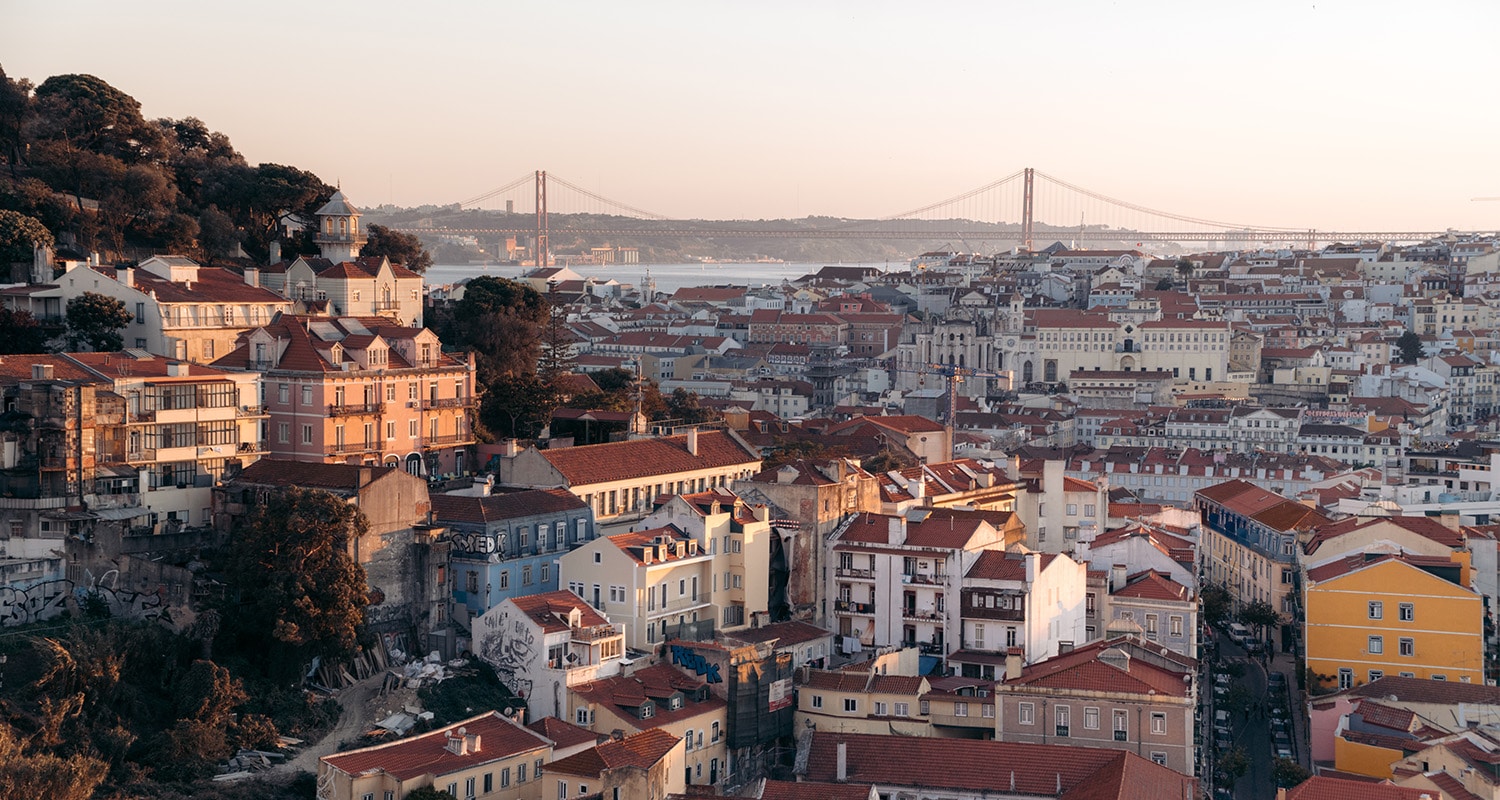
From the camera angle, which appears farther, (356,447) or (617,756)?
(356,447)

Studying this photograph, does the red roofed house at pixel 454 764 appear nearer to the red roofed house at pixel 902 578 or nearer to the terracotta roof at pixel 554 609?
the terracotta roof at pixel 554 609

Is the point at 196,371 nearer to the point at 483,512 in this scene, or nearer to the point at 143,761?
the point at 483,512

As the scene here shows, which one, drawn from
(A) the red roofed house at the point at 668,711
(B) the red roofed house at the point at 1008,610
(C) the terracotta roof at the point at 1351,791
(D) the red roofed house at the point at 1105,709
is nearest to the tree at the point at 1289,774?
(D) the red roofed house at the point at 1105,709

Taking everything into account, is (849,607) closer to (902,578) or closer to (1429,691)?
(902,578)

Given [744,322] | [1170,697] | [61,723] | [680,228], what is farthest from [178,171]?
[680,228]

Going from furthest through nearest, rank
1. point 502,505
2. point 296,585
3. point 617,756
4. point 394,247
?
point 394,247
point 502,505
point 296,585
point 617,756

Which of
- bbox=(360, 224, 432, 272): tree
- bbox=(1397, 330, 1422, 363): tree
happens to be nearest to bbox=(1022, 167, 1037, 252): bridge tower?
bbox=(1397, 330, 1422, 363): tree

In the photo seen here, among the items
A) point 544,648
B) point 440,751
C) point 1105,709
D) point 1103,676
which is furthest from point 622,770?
point 1103,676

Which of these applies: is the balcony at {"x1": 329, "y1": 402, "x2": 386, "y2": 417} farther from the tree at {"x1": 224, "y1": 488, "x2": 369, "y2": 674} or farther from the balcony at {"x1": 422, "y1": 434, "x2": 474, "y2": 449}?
the tree at {"x1": 224, "y1": 488, "x2": 369, "y2": 674}
